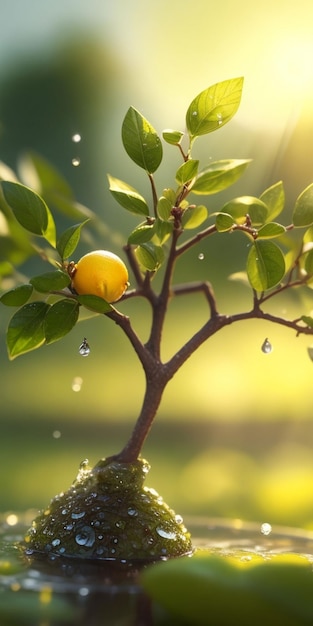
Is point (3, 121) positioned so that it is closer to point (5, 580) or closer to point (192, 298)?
point (192, 298)

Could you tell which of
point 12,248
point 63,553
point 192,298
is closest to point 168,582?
point 63,553

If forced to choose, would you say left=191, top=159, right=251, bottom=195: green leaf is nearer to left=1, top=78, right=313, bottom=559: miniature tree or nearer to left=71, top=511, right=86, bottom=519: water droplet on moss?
left=1, top=78, right=313, bottom=559: miniature tree

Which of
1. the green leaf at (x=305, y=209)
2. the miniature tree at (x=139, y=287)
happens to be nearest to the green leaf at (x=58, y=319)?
the miniature tree at (x=139, y=287)

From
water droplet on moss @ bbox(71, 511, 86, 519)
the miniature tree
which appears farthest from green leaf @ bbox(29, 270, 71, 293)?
water droplet on moss @ bbox(71, 511, 86, 519)

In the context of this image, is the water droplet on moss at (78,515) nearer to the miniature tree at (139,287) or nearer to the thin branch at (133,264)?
the miniature tree at (139,287)

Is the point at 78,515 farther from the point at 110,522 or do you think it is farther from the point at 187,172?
the point at 187,172

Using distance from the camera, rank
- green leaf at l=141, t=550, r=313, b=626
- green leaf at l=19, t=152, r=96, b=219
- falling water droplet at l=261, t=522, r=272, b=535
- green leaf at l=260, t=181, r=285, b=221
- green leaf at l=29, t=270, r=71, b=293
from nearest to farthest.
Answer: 1. green leaf at l=141, t=550, r=313, b=626
2. green leaf at l=29, t=270, r=71, b=293
3. green leaf at l=260, t=181, r=285, b=221
4. falling water droplet at l=261, t=522, r=272, b=535
5. green leaf at l=19, t=152, r=96, b=219
